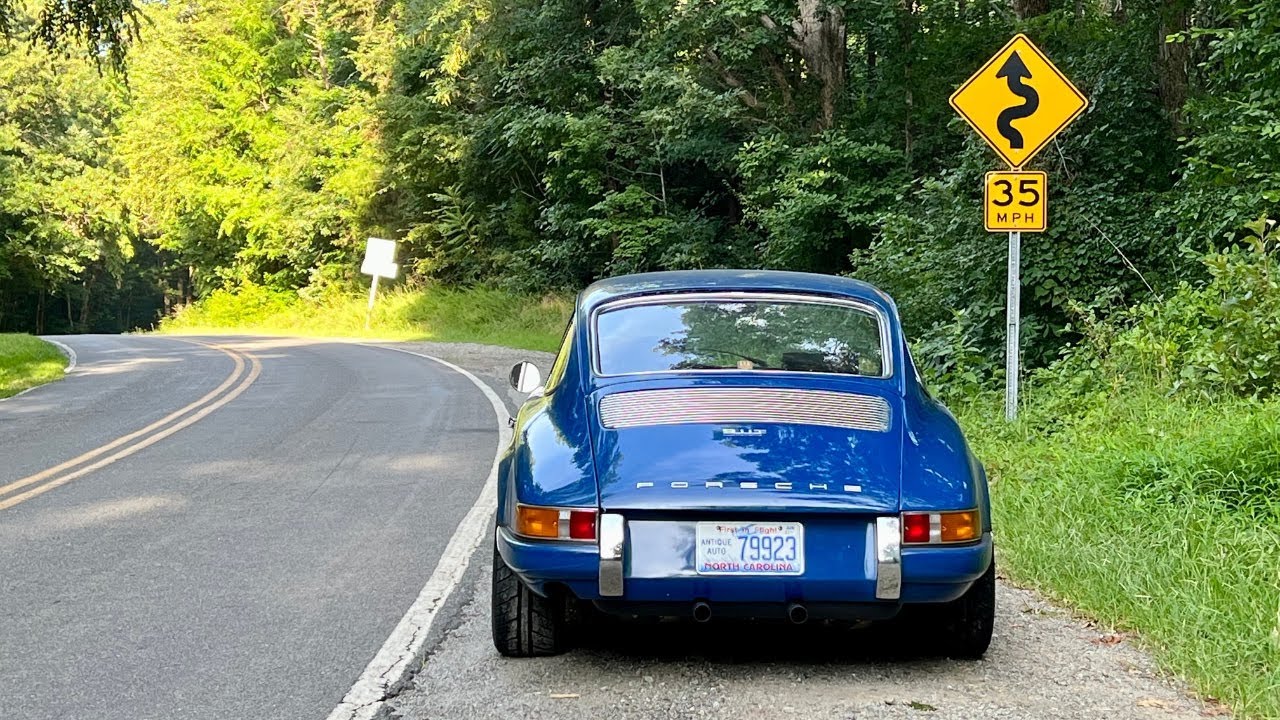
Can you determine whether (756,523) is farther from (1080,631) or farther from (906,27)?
(906,27)

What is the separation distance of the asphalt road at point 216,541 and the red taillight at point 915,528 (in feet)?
6.76

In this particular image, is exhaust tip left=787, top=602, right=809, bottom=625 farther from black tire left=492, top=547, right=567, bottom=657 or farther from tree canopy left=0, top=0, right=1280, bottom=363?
tree canopy left=0, top=0, right=1280, bottom=363

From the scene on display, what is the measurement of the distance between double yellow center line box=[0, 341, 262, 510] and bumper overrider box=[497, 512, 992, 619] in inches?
224

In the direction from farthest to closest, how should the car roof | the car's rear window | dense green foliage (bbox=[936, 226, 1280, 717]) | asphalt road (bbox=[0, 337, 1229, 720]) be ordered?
the car roof
the car's rear window
dense green foliage (bbox=[936, 226, 1280, 717])
asphalt road (bbox=[0, 337, 1229, 720])

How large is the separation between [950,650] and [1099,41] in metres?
11.5

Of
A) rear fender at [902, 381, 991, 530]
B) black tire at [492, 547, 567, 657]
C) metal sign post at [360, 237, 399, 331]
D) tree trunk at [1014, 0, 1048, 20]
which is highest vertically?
tree trunk at [1014, 0, 1048, 20]

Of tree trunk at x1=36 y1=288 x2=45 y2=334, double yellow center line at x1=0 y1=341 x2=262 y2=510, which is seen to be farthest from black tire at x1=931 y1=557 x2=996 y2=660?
tree trunk at x1=36 y1=288 x2=45 y2=334

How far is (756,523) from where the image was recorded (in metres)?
4.06

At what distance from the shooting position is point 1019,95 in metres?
9.13

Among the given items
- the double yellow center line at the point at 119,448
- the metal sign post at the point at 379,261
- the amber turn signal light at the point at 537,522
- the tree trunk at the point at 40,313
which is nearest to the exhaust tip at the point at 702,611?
the amber turn signal light at the point at 537,522

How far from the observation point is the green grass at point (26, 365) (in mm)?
17922

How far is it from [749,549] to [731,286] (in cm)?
164

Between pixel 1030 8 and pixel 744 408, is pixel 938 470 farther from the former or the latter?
pixel 1030 8

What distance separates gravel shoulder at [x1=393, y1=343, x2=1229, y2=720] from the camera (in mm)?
4031
